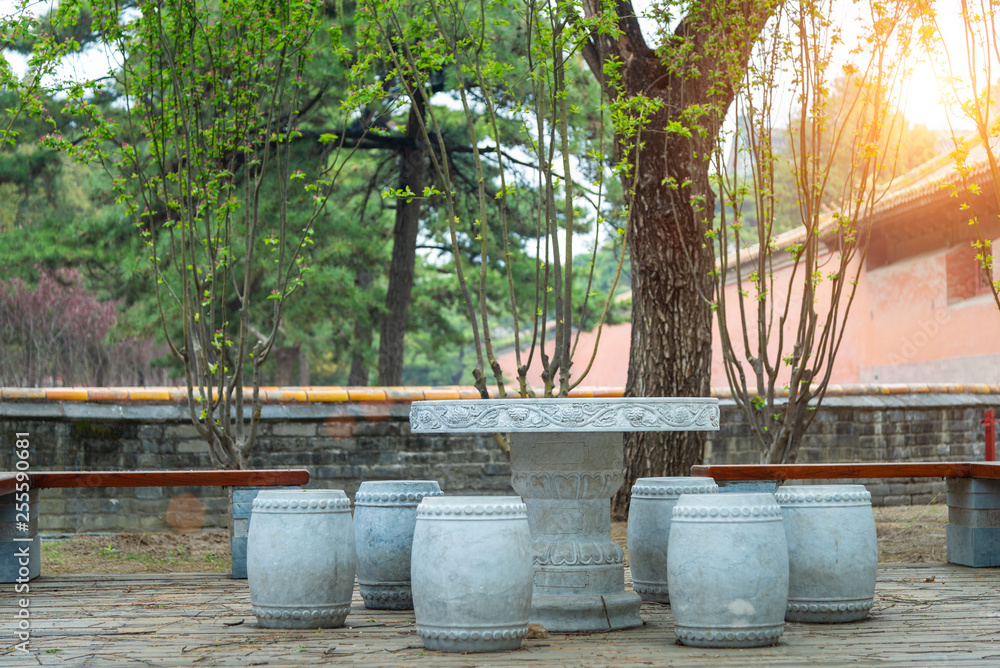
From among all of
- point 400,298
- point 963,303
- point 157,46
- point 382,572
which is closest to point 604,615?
point 382,572

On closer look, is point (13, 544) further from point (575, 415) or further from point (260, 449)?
point (575, 415)

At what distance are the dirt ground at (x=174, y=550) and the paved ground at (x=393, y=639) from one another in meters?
1.68

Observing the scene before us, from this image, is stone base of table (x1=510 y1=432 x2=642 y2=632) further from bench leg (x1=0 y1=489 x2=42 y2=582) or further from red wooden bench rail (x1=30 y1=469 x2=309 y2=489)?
bench leg (x1=0 y1=489 x2=42 y2=582)

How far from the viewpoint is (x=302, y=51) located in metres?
7.20

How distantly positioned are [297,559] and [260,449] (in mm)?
4877

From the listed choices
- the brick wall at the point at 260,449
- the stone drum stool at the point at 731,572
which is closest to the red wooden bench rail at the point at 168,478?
the stone drum stool at the point at 731,572

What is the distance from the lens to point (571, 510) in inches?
160

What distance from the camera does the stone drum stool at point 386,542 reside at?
4.47m

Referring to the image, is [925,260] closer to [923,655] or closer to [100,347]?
[923,655]

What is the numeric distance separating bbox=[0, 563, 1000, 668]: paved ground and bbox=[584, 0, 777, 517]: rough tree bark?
3.06 metres

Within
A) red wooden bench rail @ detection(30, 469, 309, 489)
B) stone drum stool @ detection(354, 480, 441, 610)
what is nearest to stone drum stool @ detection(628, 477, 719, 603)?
stone drum stool @ detection(354, 480, 441, 610)

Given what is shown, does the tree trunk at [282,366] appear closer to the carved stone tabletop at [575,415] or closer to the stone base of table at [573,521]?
the stone base of table at [573,521]

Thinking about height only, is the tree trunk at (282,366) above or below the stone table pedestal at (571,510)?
above

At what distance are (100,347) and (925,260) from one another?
54.6 feet
